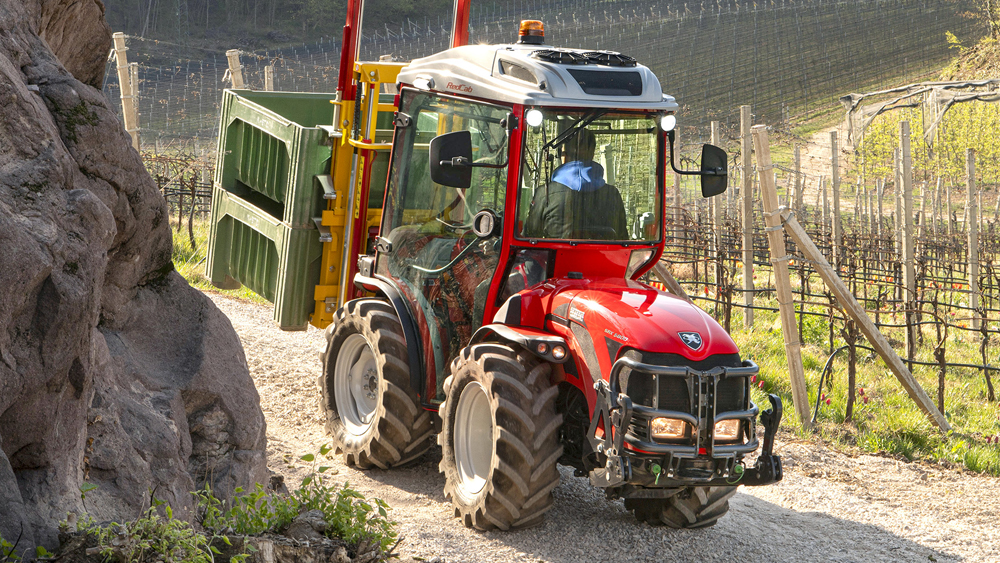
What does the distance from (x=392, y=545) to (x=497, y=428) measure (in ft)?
2.51

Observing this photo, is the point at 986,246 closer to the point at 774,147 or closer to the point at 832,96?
the point at 774,147

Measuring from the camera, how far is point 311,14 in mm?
71438

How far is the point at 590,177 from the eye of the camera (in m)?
4.88

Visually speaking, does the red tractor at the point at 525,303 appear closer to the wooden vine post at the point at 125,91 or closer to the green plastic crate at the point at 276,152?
the green plastic crate at the point at 276,152

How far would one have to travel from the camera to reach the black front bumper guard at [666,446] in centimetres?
419

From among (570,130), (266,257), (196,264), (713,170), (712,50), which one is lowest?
(196,264)

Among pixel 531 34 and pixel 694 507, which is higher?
pixel 531 34

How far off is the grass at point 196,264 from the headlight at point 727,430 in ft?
22.9

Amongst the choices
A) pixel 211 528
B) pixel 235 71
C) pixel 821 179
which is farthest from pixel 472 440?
pixel 821 179

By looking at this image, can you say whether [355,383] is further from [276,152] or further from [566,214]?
[566,214]

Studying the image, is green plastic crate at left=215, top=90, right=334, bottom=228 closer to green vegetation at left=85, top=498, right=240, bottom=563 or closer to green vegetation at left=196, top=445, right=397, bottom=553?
green vegetation at left=196, top=445, right=397, bottom=553

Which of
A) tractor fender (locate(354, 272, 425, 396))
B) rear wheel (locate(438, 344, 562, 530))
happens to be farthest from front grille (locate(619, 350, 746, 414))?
tractor fender (locate(354, 272, 425, 396))

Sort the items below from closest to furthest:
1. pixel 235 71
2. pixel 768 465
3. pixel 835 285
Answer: pixel 768 465 < pixel 835 285 < pixel 235 71

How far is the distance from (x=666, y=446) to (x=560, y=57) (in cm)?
217
